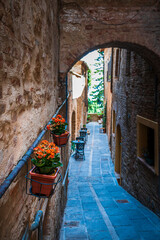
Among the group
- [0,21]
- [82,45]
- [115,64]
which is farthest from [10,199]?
[115,64]

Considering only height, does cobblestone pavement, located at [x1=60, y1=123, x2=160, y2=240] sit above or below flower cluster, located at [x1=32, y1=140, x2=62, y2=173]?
below

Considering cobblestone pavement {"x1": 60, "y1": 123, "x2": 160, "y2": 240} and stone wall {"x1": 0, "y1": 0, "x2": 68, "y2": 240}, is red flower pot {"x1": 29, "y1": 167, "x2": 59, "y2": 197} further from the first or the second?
cobblestone pavement {"x1": 60, "y1": 123, "x2": 160, "y2": 240}

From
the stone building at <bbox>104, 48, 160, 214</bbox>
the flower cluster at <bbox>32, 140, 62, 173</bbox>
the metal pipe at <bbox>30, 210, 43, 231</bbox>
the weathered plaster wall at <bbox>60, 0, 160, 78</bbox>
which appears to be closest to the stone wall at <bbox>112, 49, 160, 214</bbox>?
the stone building at <bbox>104, 48, 160, 214</bbox>

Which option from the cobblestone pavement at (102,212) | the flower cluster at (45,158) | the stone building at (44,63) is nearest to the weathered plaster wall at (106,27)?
the stone building at (44,63)

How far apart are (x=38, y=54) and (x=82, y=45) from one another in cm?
225

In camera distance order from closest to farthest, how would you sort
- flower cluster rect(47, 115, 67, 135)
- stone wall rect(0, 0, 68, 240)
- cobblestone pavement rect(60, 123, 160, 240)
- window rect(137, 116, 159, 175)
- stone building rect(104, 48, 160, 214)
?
stone wall rect(0, 0, 68, 240) < flower cluster rect(47, 115, 67, 135) < cobblestone pavement rect(60, 123, 160, 240) < stone building rect(104, 48, 160, 214) < window rect(137, 116, 159, 175)

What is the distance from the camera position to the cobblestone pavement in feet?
15.4

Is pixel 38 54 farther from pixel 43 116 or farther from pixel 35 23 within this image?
pixel 43 116

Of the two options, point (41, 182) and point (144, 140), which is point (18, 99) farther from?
point (144, 140)

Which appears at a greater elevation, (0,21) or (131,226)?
(0,21)

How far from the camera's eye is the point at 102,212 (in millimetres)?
5859

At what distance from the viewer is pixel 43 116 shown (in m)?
3.24

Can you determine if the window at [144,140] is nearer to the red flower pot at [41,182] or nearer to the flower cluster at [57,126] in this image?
the flower cluster at [57,126]

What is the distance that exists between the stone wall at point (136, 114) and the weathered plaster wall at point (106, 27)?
2.83 ft
